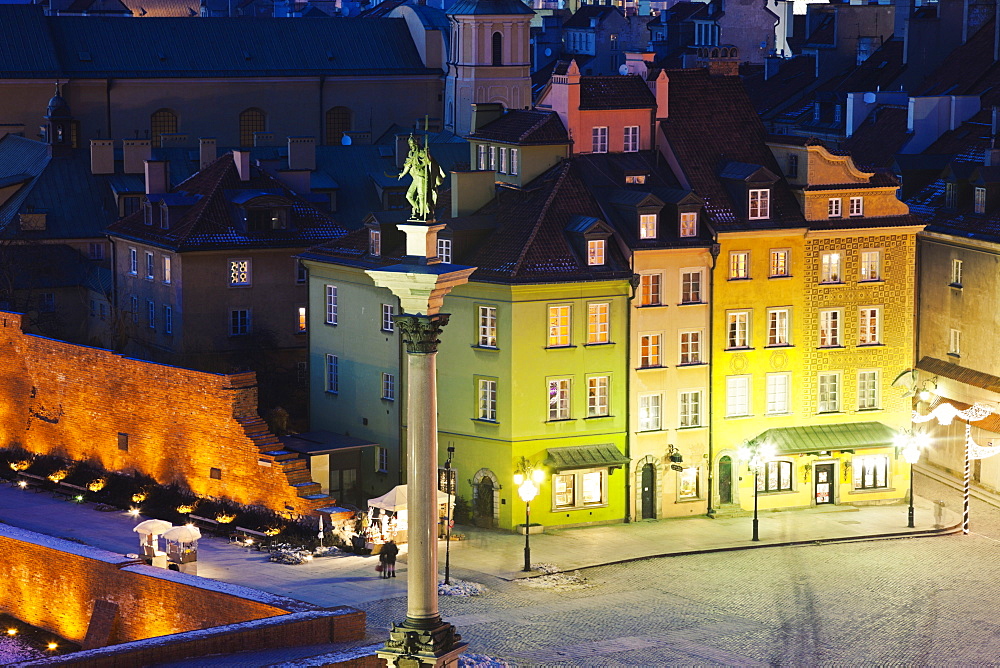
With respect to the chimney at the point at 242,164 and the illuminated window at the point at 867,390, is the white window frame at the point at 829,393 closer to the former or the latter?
the illuminated window at the point at 867,390

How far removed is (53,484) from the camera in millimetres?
69500

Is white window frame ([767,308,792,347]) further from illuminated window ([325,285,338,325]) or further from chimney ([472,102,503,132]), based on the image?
illuminated window ([325,285,338,325])

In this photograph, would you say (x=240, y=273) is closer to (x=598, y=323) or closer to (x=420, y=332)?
(x=598, y=323)

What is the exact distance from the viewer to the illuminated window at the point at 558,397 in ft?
217

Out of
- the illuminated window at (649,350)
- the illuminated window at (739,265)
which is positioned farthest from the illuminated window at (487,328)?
the illuminated window at (739,265)

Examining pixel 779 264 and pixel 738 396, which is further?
pixel 779 264

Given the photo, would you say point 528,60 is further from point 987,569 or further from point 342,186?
point 987,569

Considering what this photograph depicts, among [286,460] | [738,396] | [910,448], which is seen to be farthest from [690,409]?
[286,460]

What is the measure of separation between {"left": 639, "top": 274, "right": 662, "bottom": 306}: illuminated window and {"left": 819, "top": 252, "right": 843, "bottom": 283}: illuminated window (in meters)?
5.77

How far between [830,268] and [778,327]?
2560mm

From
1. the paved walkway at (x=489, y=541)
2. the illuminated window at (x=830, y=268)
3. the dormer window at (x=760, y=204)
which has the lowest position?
the paved walkway at (x=489, y=541)

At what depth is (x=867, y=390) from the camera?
70750 millimetres

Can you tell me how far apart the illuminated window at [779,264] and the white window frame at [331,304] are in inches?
547

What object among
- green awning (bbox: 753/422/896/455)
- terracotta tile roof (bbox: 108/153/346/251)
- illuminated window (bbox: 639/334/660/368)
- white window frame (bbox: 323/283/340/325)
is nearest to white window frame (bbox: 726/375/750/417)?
green awning (bbox: 753/422/896/455)
